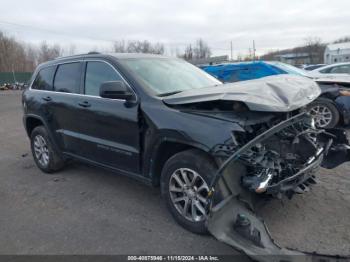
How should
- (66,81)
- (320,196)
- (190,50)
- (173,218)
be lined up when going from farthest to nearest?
1. (190,50)
2. (66,81)
3. (320,196)
4. (173,218)

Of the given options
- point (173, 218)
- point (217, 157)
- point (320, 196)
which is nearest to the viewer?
point (217, 157)

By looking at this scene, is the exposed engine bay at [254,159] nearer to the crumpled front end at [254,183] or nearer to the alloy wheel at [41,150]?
the crumpled front end at [254,183]

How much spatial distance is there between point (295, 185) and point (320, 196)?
121 cm

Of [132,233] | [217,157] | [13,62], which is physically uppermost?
[13,62]

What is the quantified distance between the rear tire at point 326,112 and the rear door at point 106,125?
5.11 m

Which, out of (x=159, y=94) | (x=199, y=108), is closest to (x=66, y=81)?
(x=159, y=94)

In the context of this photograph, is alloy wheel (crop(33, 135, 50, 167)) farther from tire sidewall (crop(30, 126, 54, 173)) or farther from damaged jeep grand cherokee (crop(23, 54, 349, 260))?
damaged jeep grand cherokee (crop(23, 54, 349, 260))

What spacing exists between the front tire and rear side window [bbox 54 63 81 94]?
206cm

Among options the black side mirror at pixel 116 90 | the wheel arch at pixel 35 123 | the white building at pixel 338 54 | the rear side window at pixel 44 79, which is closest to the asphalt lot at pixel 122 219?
the wheel arch at pixel 35 123

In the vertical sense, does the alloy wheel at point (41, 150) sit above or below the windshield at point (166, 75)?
below

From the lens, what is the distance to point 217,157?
9.86 feet

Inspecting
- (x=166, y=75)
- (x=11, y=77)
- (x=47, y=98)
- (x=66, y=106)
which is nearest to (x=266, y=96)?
(x=166, y=75)

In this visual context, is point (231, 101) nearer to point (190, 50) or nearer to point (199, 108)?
point (199, 108)

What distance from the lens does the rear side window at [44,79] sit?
17.3 ft
